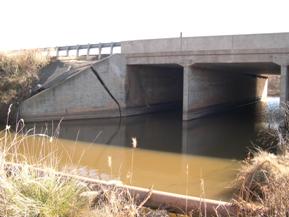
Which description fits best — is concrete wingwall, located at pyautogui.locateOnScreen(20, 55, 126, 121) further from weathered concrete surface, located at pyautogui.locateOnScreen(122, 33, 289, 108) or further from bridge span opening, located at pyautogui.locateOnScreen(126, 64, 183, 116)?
weathered concrete surface, located at pyautogui.locateOnScreen(122, 33, 289, 108)

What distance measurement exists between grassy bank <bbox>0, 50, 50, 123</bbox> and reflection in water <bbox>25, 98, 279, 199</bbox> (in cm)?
166

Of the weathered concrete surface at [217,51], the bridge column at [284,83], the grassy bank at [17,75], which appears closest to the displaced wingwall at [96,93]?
the grassy bank at [17,75]

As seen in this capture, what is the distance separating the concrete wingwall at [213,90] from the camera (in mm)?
18609

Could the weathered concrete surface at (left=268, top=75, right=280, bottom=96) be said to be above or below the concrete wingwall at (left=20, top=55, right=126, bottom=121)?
above

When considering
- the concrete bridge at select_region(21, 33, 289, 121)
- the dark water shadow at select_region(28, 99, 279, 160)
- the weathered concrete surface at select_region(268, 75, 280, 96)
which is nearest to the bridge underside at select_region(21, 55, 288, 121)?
the concrete bridge at select_region(21, 33, 289, 121)

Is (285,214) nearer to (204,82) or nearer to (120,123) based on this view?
(120,123)

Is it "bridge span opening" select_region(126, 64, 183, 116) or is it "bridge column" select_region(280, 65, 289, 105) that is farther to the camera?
"bridge span opening" select_region(126, 64, 183, 116)

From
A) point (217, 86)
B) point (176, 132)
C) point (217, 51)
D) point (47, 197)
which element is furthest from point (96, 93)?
point (47, 197)

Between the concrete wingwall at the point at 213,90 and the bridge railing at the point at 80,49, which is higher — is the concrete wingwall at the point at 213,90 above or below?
below

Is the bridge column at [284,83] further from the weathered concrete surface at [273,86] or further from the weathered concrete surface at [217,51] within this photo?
the weathered concrete surface at [273,86]

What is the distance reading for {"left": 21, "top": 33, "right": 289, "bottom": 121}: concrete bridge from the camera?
650 inches

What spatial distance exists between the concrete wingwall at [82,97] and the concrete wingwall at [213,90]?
10.9 ft

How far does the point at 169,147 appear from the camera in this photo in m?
13.3

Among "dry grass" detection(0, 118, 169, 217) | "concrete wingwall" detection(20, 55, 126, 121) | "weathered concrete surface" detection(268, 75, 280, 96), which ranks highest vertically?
"weathered concrete surface" detection(268, 75, 280, 96)
